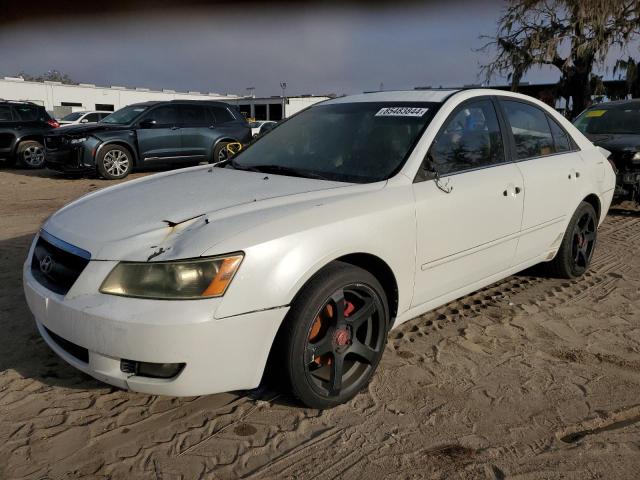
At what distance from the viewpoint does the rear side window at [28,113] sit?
1357cm

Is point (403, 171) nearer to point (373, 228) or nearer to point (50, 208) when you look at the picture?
point (373, 228)

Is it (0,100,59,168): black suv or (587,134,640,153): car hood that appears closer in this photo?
(587,134,640,153): car hood

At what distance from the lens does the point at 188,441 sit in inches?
95.3

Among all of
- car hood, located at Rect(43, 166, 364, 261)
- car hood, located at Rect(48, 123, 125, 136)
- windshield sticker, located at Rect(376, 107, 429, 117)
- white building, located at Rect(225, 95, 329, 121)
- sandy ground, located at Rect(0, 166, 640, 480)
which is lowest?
sandy ground, located at Rect(0, 166, 640, 480)

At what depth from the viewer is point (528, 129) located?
4.07m

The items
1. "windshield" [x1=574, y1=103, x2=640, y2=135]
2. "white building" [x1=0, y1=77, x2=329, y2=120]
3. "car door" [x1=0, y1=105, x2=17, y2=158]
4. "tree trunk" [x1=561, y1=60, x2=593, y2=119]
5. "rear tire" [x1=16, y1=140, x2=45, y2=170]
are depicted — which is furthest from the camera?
"white building" [x1=0, y1=77, x2=329, y2=120]

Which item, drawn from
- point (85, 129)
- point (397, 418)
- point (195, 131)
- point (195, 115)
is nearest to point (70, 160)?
point (85, 129)

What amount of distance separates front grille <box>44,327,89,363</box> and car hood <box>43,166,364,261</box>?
45 cm

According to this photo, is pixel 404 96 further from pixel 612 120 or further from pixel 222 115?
pixel 222 115

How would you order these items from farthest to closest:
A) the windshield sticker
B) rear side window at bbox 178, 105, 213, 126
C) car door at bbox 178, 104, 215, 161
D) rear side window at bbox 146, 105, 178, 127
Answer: rear side window at bbox 178, 105, 213, 126, car door at bbox 178, 104, 215, 161, rear side window at bbox 146, 105, 178, 127, the windshield sticker

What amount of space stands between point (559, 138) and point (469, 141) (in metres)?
1.31

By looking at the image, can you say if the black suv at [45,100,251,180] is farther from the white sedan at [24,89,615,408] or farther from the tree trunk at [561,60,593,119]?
the tree trunk at [561,60,593,119]

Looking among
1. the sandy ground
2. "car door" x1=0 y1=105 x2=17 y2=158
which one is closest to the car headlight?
the sandy ground

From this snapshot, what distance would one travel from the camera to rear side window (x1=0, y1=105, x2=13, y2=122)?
43.7 ft
